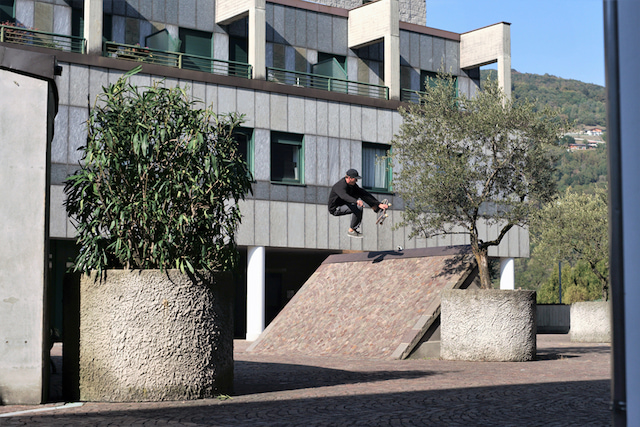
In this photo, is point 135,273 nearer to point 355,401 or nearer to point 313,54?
point 355,401

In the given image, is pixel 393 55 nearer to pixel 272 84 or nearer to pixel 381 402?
pixel 272 84

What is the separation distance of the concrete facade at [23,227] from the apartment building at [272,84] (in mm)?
19405

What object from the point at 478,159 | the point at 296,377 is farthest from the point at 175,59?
the point at 296,377

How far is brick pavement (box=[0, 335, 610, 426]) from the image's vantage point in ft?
23.2

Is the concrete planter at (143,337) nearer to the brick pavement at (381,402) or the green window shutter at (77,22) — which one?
the brick pavement at (381,402)

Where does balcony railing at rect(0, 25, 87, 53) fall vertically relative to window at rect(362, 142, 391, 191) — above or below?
above

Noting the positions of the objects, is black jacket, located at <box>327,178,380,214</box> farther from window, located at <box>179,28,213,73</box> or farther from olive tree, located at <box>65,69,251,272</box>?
window, located at <box>179,28,213,73</box>

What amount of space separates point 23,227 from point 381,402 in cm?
407

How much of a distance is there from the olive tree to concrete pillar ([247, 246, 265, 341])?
22418 mm

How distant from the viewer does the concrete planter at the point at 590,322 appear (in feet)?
85.1

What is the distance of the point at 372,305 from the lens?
55.6ft

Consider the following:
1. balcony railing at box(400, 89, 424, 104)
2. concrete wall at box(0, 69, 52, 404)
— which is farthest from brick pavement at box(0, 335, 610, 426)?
balcony railing at box(400, 89, 424, 104)

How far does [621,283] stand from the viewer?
91.2 inches

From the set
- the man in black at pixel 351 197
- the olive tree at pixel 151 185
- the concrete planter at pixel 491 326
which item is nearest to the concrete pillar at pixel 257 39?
the man in black at pixel 351 197
